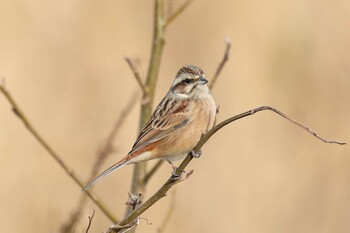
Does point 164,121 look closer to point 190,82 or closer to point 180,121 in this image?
point 180,121

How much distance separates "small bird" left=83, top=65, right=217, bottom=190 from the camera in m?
4.31

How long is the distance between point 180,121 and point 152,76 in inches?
15.1

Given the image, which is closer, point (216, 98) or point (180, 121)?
point (180, 121)

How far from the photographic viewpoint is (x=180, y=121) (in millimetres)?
4477

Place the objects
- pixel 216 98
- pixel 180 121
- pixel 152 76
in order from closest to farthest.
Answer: pixel 152 76
pixel 180 121
pixel 216 98

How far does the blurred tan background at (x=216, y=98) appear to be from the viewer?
721 cm

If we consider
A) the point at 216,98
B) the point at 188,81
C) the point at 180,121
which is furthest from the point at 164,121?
the point at 216,98

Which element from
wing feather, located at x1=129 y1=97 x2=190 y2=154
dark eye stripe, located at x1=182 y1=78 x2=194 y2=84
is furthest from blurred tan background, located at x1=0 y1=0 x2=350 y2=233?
dark eye stripe, located at x1=182 y1=78 x2=194 y2=84

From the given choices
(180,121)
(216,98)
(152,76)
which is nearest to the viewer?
(152,76)

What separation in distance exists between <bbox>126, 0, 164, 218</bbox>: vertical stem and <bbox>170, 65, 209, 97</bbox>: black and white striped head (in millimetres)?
295

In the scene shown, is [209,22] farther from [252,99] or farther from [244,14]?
[252,99]

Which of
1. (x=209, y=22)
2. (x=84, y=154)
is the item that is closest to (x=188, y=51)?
(x=209, y=22)

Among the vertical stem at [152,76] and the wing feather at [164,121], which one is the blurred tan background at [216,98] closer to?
the wing feather at [164,121]

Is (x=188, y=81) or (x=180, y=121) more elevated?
(x=188, y=81)
